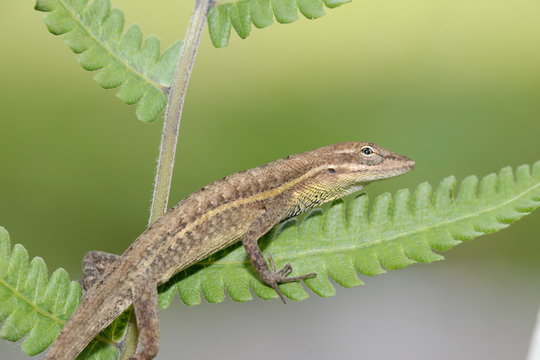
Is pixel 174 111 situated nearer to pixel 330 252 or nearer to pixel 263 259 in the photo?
pixel 263 259

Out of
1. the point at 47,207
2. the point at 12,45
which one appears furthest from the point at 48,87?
the point at 47,207

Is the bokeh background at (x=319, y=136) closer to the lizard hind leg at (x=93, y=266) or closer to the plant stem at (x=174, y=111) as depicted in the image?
the lizard hind leg at (x=93, y=266)

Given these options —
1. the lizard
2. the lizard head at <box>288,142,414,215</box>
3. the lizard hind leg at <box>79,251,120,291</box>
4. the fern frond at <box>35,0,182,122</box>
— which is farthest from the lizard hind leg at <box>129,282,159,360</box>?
the lizard head at <box>288,142,414,215</box>

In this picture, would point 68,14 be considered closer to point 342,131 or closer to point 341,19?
point 342,131

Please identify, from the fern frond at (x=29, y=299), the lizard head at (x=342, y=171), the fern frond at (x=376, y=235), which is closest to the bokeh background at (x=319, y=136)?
the lizard head at (x=342, y=171)

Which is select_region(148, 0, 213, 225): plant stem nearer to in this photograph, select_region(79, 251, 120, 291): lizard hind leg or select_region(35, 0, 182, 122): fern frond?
select_region(35, 0, 182, 122): fern frond

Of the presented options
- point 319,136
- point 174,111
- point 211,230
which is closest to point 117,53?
point 174,111
